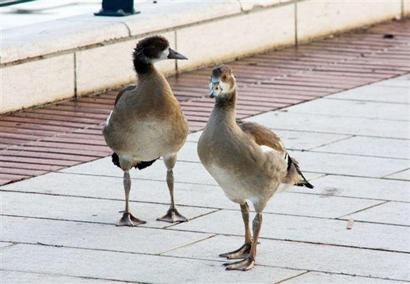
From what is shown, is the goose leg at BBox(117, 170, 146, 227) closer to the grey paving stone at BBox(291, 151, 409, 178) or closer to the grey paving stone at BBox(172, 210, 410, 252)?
the grey paving stone at BBox(172, 210, 410, 252)

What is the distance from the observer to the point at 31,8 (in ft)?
43.0

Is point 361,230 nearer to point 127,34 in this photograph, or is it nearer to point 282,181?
point 282,181

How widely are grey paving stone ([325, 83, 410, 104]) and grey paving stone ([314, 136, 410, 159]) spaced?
143cm

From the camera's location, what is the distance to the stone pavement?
22.6ft

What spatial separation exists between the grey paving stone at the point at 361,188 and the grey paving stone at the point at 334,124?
1392mm

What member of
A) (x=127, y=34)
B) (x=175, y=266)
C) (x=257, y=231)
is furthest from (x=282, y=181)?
(x=127, y=34)

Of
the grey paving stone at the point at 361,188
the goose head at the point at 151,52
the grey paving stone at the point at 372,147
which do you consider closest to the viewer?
the goose head at the point at 151,52

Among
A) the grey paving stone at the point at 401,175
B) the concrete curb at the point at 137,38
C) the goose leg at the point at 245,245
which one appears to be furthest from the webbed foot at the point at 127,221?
the concrete curb at the point at 137,38

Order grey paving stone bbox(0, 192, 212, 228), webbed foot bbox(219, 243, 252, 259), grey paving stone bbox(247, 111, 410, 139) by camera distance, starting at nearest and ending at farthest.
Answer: webbed foot bbox(219, 243, 252, 259) → grey paving stone bbox(0, 192, 212, 228) → grey paving stone bbox(247, 111, 410, 139)

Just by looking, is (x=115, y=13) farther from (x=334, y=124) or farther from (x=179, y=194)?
(x=179, y=194)

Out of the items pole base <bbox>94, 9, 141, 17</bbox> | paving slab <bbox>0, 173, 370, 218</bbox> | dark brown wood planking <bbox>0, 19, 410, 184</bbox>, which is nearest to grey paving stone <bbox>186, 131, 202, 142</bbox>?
dark brown wood planking <bbox>0, 19, 410, 184</bbox>

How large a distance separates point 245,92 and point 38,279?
5348 millimetres

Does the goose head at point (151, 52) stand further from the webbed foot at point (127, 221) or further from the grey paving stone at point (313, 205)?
the grey paving stone at point (313, 205)

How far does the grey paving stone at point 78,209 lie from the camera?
7992 mm
